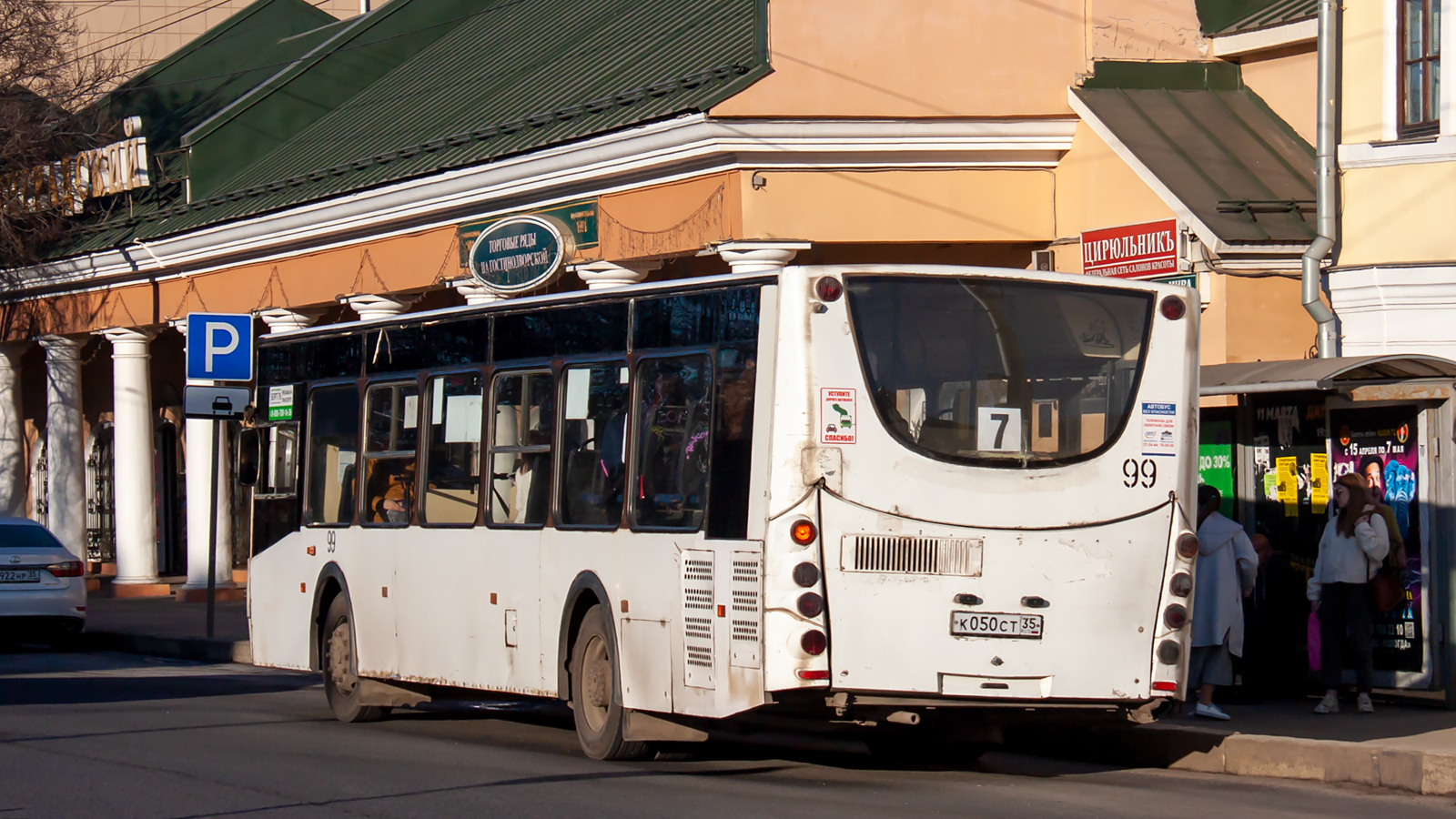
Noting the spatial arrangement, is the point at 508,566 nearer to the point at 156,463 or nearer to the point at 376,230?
the point at 376,230

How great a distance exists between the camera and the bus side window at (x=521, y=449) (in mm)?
11148

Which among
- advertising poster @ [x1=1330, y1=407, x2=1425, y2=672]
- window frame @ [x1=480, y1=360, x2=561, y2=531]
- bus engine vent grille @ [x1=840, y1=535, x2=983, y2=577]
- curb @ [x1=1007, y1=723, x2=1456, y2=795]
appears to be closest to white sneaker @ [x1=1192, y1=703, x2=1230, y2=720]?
curb @ [x1=1007, y1=723, x2=1456, y2=795]

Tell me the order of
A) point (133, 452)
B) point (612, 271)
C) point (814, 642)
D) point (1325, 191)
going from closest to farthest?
point (814, 642) < point (1325, 191) < point (612, 271) < point (133, 452)

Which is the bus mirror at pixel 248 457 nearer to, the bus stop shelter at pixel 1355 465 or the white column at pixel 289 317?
the bus stop shelter at pixel 1355 465

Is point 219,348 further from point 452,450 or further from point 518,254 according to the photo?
point 452,450

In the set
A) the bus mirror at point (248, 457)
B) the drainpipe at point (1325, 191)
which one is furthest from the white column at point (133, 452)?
the drainpipe at point (1325, 191)

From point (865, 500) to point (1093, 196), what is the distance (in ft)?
26.9

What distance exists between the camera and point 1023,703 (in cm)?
923

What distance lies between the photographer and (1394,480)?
12969 mm

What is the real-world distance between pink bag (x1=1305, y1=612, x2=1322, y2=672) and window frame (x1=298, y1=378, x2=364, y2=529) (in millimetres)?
6989

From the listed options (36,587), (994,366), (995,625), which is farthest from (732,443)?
(36,587)

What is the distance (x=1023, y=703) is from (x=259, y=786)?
393cm

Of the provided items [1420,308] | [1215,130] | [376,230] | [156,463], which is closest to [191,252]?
[376,230]

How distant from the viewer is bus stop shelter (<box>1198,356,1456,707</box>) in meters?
12.3
